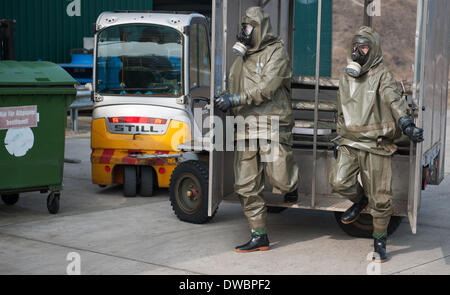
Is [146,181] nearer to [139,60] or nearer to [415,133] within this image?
[139,60]

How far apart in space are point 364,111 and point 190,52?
324 centimetres

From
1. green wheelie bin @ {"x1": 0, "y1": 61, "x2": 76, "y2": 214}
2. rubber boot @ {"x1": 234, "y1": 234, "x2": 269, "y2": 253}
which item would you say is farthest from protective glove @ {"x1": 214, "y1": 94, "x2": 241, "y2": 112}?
green wheelie bin @ {"x1": 0, "y1": 61, "x2": 76, "y2": 214}

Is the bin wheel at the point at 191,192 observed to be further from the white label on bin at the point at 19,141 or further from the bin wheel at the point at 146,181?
the white label on bin at the point at 19,141

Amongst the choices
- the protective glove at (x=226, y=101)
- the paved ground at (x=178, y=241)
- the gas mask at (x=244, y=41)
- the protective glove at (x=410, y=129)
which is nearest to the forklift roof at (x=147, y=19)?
the paved ground at (x=178, y=241)

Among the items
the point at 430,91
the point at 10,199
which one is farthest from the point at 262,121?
the point at 10,199

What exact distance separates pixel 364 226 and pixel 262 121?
1.41m

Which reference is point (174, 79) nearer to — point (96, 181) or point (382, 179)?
point (96, 181)

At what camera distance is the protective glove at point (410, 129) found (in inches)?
199

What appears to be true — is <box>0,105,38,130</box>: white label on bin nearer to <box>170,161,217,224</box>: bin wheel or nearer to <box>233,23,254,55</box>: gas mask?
<box>170,161,217,224</box>: bin wheel

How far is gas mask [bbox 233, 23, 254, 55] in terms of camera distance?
5668mm

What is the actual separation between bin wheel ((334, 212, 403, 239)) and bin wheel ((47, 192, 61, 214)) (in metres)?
2.87

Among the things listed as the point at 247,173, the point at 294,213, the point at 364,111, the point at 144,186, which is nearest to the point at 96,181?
the point at 144,186

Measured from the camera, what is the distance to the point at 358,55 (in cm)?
538
